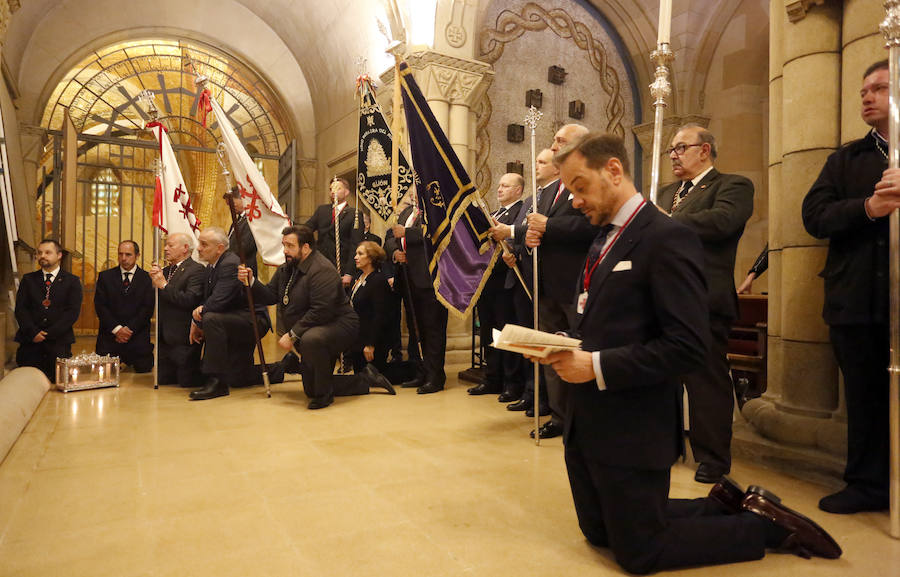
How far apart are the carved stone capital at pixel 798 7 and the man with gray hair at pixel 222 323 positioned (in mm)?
4169

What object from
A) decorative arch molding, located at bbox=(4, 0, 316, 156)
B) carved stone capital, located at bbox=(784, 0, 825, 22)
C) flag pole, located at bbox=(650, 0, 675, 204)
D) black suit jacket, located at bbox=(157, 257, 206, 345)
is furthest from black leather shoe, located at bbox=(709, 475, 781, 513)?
decorative arch molding, located at bbox=(4, 0, 316, 156)

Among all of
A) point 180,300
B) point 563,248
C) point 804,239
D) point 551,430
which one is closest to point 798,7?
point 804,239

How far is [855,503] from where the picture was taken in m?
2.39

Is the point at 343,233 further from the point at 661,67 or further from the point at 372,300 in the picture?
the point at 661,67

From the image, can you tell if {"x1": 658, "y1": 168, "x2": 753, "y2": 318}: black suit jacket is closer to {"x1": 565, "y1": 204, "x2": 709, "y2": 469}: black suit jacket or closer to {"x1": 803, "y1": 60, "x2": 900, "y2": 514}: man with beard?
{"x1": 803, "y1": 60, "x2": 900, "y2": 514}: man with beard

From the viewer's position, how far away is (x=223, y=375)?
489cm

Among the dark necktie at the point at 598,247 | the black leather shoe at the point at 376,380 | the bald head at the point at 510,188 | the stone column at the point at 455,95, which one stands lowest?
the black leather shoe at the point at 376,380

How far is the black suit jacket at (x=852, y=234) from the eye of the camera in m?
2.41

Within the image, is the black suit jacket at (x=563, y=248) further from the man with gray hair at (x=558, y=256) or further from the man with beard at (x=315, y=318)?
the man with beard at (x=315, y=318)

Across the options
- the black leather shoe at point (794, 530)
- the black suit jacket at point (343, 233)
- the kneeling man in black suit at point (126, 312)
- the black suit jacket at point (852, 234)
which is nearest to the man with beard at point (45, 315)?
the kneeling man in black suit at point (126, 312)

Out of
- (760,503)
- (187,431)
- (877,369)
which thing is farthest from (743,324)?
(187,431)

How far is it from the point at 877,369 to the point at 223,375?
14.2ft

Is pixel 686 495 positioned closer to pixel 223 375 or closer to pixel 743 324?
pixel 743 324

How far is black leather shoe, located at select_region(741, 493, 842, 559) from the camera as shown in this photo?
6.35 feet
